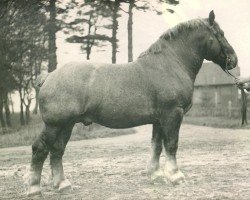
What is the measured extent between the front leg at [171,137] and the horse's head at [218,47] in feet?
4.16

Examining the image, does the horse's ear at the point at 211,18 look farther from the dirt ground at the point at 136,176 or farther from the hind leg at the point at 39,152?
the hind leg at the point at 39,152

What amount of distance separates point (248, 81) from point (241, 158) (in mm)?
2586

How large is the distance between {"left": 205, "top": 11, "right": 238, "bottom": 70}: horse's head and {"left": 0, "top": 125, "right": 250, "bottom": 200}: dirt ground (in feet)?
6.71

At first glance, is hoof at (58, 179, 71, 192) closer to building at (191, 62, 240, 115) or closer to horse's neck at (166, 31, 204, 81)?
horse's neck at (166, 31, 204, 81)

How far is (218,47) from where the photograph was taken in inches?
297

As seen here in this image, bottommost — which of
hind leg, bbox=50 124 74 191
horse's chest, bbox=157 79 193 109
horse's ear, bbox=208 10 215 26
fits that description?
hind leg, bbox=50 124 74 191

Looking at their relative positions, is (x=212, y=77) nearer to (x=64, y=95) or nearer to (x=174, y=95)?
(x=174, y=95)

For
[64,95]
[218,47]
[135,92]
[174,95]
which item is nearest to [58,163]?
[64,95]

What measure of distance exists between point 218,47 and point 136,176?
2777 mm

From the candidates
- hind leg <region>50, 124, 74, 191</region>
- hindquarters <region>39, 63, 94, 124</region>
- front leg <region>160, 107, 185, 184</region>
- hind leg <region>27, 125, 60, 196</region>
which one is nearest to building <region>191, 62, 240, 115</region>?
front leg <region>160, 107, 185, 184</region>

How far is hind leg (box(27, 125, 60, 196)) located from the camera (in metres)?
6.53

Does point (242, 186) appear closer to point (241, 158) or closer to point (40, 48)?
point (241, 158)

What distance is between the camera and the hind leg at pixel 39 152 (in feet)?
21.4

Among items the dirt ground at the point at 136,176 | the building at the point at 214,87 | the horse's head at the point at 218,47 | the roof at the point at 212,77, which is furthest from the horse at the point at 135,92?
the roof at the point at 212,77
